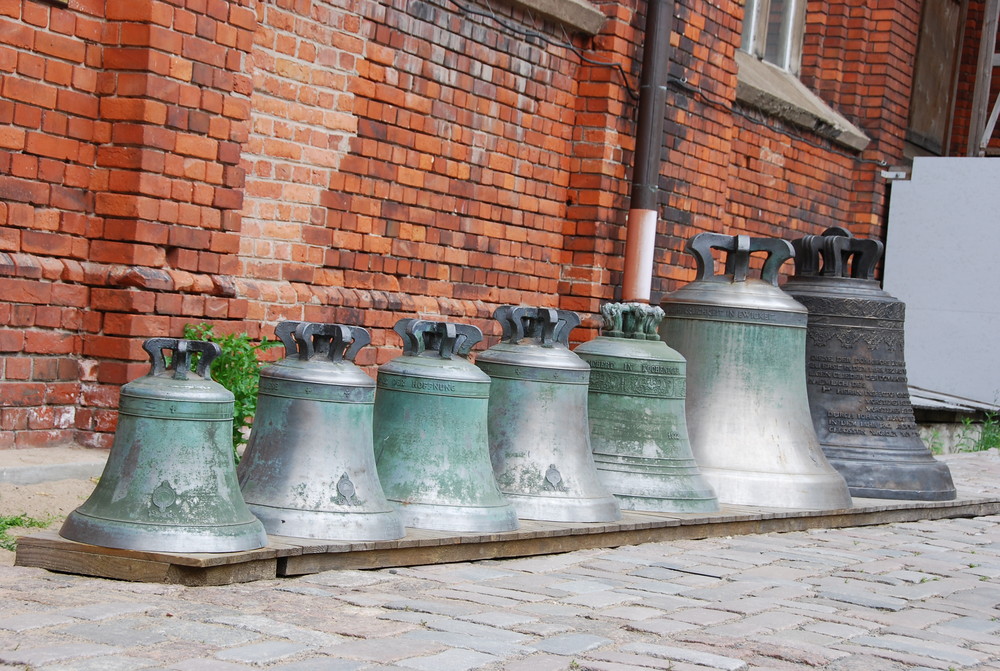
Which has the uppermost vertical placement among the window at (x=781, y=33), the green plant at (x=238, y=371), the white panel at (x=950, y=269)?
the window at (x=781, y=33)

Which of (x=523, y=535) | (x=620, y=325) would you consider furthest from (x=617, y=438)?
(x=523, y=535)

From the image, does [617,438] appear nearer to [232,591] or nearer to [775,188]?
[232,591]

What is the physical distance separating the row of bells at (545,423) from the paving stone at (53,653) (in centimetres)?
80

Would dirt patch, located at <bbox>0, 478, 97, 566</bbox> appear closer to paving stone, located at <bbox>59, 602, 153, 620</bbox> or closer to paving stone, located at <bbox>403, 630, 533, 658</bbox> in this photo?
paving stone, located at <bbox>59, 602, 153, 620</bbox>

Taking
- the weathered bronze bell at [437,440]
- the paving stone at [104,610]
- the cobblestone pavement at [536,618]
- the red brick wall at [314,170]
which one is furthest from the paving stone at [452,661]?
the red brick wall at [314,170]

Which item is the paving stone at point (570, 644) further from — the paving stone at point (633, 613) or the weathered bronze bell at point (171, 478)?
Answer: the weathered bronze bell at point (171, 478)

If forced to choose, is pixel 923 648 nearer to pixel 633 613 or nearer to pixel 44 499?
pixel 633 613

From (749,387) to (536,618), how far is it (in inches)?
110

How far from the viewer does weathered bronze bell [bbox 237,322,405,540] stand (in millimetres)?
4578

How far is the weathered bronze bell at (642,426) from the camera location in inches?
235

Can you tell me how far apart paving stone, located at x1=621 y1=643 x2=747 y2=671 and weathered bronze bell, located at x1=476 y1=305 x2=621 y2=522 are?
5.34 feet

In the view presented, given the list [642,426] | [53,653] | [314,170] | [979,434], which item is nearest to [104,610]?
[53,653]

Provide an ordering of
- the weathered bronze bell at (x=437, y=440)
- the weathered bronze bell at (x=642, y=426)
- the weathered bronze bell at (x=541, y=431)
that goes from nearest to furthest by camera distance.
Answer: the weathered bronze bell at (x=437, y=440) < the weathered bronze bell at (x=541, y=431) < the weathered bronze bell at (x=642, y=426)

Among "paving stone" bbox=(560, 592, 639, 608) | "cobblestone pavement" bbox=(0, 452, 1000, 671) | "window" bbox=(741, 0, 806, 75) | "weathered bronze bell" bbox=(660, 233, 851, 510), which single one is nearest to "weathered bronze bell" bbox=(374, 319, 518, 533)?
"cobblestone pavement" bbox=(0, 452, 1000, 671)
